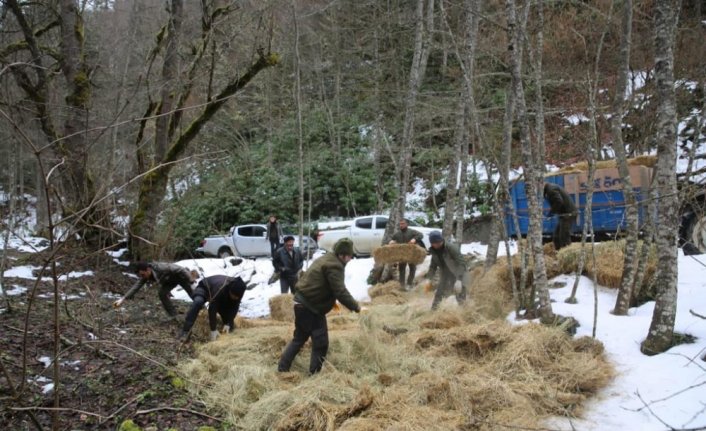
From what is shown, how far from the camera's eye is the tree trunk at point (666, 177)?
5.43 meters

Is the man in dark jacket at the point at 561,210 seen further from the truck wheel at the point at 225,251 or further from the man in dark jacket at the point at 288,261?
the truck wheel at the point at 225,251

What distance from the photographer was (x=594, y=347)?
5.86 m

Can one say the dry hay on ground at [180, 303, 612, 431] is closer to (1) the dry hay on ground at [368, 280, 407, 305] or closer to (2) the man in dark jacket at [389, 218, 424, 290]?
(1) the dry hay on ground at [368, 280, 407, 305]

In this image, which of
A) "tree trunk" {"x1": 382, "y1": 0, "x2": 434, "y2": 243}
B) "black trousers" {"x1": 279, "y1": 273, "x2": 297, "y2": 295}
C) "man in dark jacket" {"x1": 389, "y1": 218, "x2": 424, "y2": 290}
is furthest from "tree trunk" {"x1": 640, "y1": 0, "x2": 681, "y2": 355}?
"black trousers" {"x1": 279, "y1": 273, "x2": 297, "y2": 295}

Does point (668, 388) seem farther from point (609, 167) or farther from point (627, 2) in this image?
point (609, 167)

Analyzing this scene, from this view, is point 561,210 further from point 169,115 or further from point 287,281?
point 169,115

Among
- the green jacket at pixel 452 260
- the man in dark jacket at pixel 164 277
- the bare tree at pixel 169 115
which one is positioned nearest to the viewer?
the man in dark jacket at pixel 164 277

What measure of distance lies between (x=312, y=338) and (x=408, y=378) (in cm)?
109

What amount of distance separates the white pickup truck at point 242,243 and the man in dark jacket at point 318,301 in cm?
1309

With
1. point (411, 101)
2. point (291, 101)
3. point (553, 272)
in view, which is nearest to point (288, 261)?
point (411, 101)

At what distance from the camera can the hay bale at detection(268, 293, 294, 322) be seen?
869cm

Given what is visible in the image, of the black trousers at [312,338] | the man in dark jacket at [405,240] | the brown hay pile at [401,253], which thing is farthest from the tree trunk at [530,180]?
the man in dark jacket at [405,240]

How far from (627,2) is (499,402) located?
527 centimetres

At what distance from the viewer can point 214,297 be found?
680 centimetres
